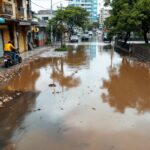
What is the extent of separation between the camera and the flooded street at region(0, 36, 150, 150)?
6.44 metres

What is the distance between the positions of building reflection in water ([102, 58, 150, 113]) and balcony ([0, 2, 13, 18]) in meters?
11.3

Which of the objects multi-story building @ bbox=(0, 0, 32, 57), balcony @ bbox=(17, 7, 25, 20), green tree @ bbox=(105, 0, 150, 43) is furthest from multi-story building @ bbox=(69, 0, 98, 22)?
green tree @ bbox=(105, 0, 150, 43)

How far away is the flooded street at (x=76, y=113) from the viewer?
644 cm

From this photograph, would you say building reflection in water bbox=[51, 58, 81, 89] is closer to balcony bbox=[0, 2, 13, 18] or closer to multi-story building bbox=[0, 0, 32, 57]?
multi-story building bbox=[0, 0, 32, 57]

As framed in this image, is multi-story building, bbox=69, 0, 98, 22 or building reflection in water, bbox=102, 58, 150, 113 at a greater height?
multi-story building, bbox=69, 0, 98, 22

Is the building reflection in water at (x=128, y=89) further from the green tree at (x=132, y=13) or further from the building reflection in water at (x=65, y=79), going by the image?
the green tree at (x=132, y=13)

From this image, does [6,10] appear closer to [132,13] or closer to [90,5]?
[132,13]

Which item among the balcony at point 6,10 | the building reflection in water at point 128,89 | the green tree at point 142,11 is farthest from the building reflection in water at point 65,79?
the green tree at point 142,11

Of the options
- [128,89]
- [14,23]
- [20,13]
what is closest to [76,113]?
[128,89]

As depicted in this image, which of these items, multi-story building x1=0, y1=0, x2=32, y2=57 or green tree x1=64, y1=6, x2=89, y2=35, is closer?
multi-story building x1=0, y1=0, x2=32, y2=57

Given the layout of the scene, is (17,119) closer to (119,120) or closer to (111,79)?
(119,120)

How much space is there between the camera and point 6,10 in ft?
76.4

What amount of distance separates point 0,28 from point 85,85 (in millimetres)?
13658

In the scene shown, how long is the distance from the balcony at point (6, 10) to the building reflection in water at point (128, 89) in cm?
1128
